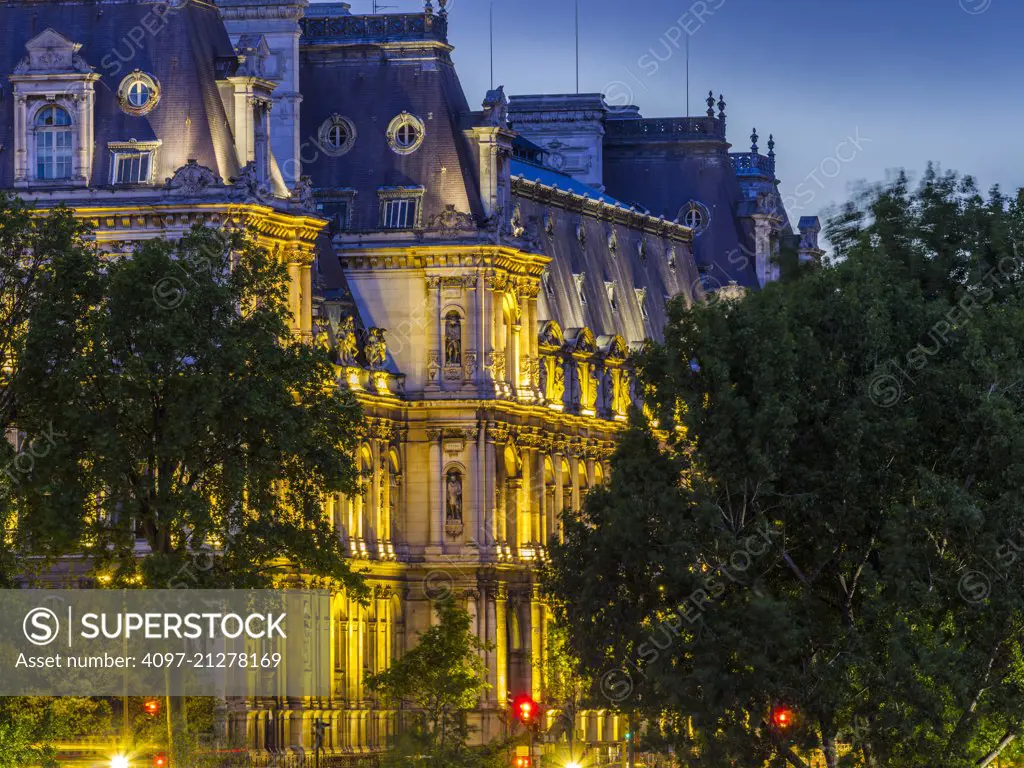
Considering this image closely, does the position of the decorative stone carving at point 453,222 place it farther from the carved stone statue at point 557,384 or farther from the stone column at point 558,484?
the stone column at point 558,484

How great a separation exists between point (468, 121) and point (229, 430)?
52.3m

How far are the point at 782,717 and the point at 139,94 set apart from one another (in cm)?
3994

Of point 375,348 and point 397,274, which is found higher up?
point 397,274

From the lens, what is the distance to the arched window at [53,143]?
6127 inches

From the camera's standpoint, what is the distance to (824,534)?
417 feet

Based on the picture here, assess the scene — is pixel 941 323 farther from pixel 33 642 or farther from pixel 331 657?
pixel 331 657

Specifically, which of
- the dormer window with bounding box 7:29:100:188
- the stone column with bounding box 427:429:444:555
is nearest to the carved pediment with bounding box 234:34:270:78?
the dormer window with bounding box 7:29:100:188

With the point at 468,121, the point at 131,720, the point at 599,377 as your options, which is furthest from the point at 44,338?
the point at 599,377

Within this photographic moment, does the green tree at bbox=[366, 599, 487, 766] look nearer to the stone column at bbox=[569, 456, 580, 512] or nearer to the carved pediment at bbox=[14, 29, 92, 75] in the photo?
the stone column at bbox=[569, 456, 580, 512]

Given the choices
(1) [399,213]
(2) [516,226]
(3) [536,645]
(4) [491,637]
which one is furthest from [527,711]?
(1) [399,213]

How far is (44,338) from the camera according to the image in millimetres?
129500

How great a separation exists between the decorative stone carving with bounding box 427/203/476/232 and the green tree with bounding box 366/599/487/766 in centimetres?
1722

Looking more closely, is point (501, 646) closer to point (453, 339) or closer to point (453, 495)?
point (453, 495)

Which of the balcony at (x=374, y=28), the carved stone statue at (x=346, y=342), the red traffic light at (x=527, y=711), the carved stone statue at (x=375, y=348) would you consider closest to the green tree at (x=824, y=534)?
the red traffic light at (x=527, y=711)
